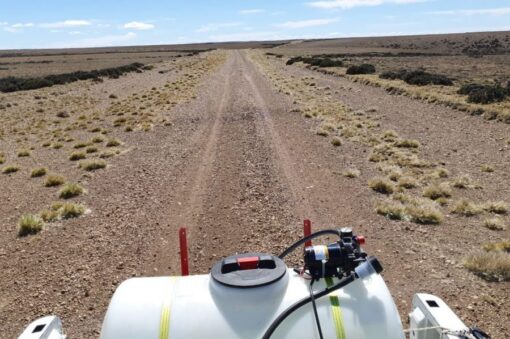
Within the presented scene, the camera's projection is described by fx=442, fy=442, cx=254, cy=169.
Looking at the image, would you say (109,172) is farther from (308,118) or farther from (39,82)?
(39,82)

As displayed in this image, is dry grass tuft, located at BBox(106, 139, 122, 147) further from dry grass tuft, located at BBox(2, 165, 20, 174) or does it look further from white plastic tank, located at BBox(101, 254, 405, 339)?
white plastic tank, located at BBox(101, 254, 405, 339)

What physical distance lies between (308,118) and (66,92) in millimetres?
28330

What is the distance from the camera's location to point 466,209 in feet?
31.2

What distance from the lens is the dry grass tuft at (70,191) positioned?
36.8 ft

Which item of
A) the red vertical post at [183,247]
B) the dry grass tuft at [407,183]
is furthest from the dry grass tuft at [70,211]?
the dry grass tuft at [407,183]

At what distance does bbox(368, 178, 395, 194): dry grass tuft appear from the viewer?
427 inches

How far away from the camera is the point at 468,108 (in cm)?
2103

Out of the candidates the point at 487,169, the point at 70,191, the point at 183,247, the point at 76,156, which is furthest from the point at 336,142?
the point at 183,247

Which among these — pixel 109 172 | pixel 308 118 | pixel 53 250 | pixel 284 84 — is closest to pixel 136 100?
pixel 284 84

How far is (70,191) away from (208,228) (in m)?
4.58

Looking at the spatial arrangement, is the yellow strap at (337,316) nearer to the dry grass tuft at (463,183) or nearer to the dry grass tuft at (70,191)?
the dry grass tuft at (463,183)

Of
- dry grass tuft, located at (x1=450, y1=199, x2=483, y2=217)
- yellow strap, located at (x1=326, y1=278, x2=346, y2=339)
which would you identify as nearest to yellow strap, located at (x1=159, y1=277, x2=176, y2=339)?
yellow strap, located at (x1=326, y1=278, x2=346, y2=339)

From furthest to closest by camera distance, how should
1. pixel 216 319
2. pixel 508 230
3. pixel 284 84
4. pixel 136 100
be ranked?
1. pixel 284 84
2. pixel 136 100
3. pixel 508 230
4. pixel 216 319

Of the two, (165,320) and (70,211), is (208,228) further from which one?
(165,320)
